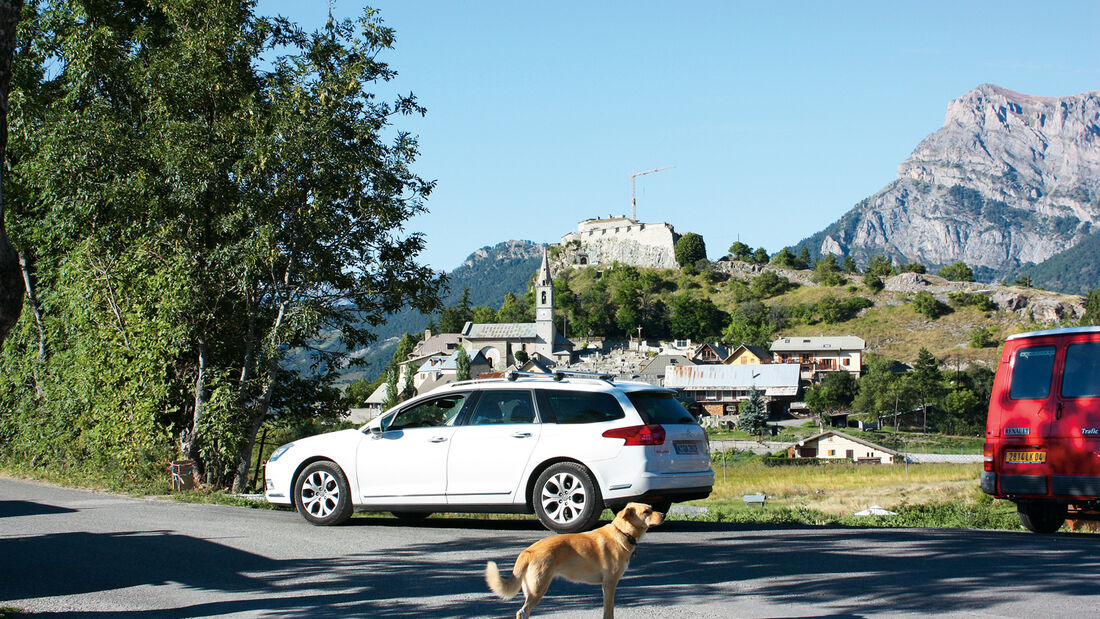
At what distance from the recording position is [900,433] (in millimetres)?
74062

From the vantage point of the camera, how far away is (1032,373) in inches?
396

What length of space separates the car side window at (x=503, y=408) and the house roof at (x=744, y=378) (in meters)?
84.4

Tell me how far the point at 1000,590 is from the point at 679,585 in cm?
233

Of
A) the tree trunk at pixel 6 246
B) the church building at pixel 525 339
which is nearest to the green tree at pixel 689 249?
the church building at pixel 525 339

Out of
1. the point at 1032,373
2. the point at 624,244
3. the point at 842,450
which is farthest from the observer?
the point at 624,244

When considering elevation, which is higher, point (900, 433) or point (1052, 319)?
point (1052, 319)

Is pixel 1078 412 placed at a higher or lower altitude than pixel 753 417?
higher

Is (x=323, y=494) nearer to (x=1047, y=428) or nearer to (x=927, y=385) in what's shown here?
(x=1047, y=428)

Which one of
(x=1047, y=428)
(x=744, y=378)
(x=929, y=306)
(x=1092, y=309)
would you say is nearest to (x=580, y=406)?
(x=1047, y=428)

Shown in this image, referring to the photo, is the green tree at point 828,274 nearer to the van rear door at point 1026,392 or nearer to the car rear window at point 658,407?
the van rear door at point 1026,392

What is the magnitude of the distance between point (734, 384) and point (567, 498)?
87.6 m

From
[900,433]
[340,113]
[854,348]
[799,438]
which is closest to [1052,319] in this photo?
[854,348]

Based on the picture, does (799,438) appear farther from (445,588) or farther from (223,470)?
(445,588)

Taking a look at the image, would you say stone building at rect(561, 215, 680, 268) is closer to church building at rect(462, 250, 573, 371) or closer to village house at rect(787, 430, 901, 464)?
church building at rect(462, 250, 573, 371)
